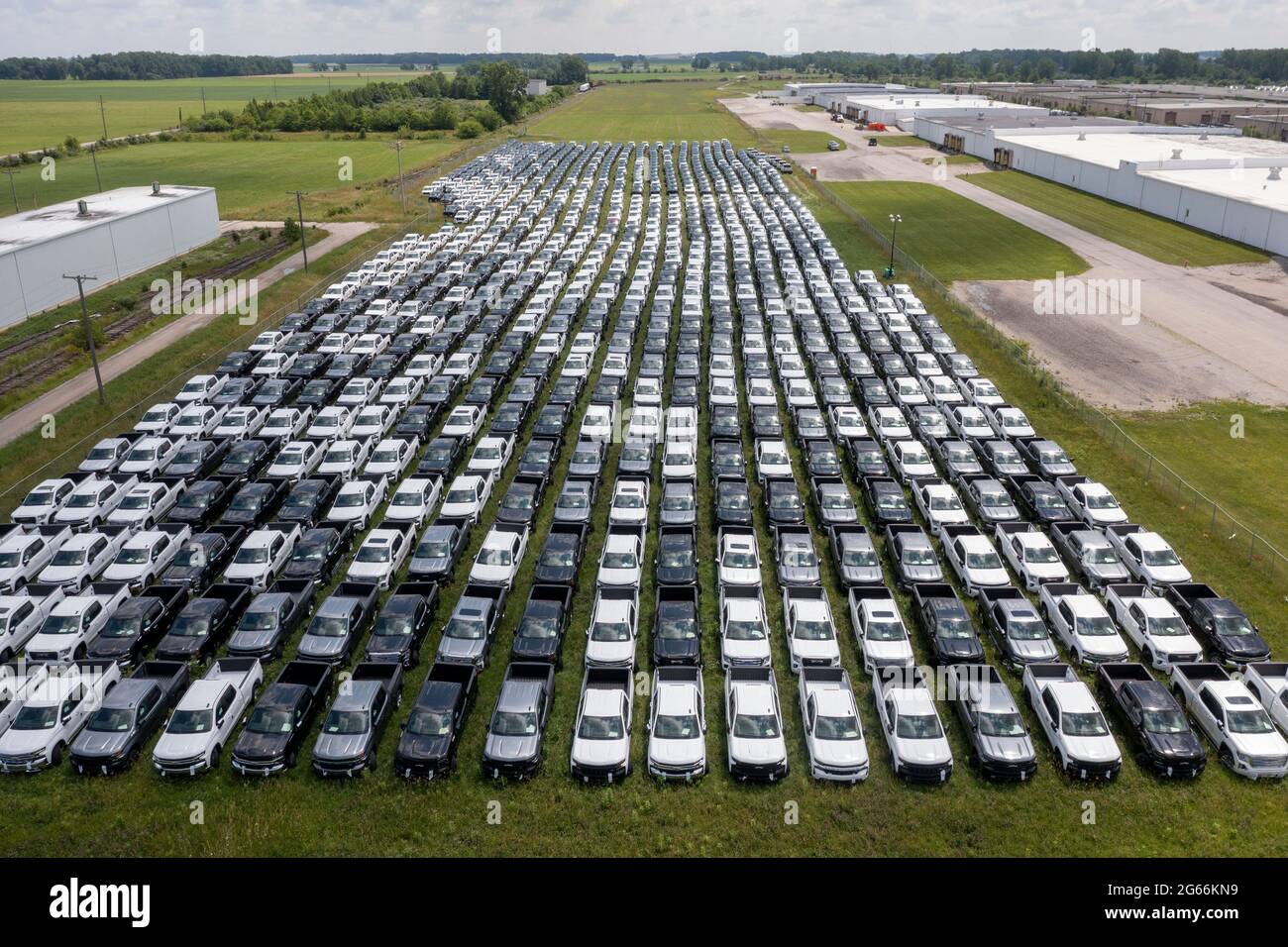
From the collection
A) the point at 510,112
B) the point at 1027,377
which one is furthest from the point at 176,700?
the point at 510,112

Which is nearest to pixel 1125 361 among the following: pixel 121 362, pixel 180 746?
pixel 180 746

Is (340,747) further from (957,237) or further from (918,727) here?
(957,237)

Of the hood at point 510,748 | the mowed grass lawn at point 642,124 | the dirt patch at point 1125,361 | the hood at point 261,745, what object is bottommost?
the hood at point 510,748

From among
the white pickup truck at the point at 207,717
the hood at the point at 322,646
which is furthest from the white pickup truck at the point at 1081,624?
the white pickup truck at the point at 207,717

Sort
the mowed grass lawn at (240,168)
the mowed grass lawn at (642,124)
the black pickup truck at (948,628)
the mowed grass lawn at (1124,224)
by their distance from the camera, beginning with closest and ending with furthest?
the black pickup truck at (948,628) → the mowed grass lawn at (1124,224) → the mowed grass lawn at (240,168) → the mowed grass lawn at (642,124)

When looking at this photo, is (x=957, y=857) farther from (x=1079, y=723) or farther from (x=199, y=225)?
(x=199, y=225)

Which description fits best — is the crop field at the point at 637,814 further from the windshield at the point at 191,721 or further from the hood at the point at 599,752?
the windshield at the point at 191,721

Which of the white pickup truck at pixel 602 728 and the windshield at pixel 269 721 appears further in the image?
the windshield at pixel 269 721
